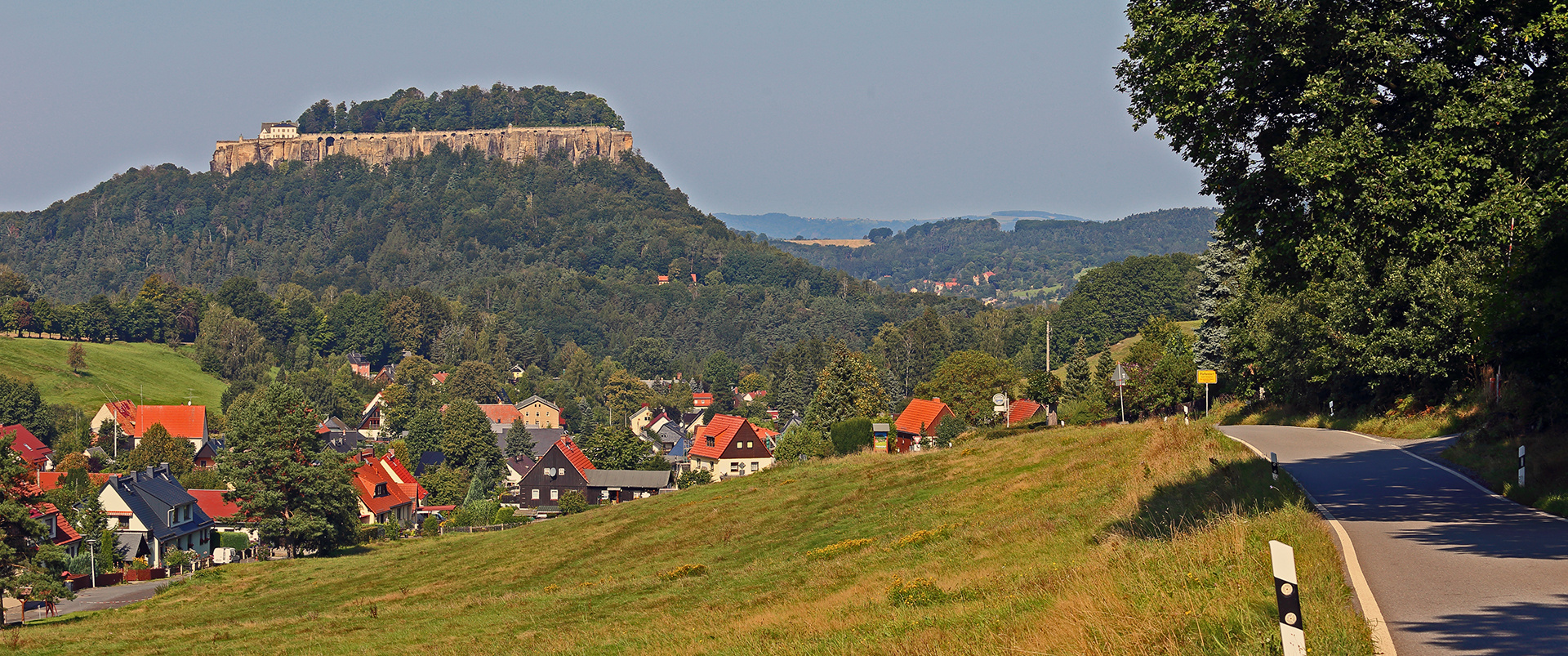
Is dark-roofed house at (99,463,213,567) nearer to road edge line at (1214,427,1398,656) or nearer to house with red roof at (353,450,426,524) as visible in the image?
house with red roof at (353,450,426,524)

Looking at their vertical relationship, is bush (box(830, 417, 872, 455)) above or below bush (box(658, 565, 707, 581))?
below

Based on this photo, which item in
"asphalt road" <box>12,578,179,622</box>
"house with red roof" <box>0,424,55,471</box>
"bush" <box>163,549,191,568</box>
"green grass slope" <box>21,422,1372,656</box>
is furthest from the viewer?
"house with red roof" <box>0,424,55,471</box>

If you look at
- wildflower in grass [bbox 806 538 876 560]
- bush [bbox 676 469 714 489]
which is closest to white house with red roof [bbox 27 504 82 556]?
bush [bbox 676 469 714 489]

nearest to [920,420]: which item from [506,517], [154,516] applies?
[506,517]

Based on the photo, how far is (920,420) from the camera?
9075cm

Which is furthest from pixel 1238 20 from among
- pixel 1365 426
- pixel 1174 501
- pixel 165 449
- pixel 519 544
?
pixel 165 449

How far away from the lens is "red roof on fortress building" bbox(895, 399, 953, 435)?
89312 millimetres

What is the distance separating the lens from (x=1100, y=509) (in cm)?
2069

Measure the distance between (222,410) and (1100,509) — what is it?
164 metres

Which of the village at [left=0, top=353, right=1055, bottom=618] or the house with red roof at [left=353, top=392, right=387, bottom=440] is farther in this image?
the house with red roof at [left=353, top=392, right=387, bottom=440]

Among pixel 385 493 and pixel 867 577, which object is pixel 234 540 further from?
pixel 867 577

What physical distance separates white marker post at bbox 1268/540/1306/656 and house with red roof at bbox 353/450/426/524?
81.1 m

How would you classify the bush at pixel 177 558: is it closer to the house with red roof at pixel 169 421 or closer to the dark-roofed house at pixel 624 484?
the dark-roofed house at pixel 624 484

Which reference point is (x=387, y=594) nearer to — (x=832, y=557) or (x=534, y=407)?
(x=832, y=557)
